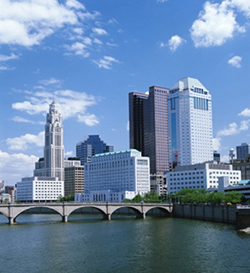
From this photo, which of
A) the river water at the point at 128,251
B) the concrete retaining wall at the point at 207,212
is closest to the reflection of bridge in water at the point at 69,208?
the concrete retaining wall at the point at 207,212

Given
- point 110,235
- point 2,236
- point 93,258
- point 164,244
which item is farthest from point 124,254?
point 2,236

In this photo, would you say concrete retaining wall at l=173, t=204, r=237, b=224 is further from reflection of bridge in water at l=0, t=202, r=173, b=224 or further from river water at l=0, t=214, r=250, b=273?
river water at l=0, t=214, r=250, b=273

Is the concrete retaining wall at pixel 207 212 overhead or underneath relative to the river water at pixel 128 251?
overhead

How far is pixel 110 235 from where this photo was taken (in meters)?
100

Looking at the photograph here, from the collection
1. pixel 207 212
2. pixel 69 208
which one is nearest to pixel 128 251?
pixel 207 212

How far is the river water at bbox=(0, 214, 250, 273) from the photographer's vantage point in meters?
62.2

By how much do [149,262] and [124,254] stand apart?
8.41 meters

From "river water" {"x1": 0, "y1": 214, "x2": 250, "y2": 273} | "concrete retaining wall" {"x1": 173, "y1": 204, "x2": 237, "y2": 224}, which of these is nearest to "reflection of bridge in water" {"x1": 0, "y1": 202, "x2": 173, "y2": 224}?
"concrete retaining wall" {"x1": 173, "y1": 204, "x2": 237, "y2": 224}

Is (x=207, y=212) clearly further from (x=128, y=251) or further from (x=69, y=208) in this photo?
(x=128, y=251)

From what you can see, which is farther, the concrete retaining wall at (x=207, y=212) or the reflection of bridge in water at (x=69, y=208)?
the reflection of bridge in water at (x=69, y=208)

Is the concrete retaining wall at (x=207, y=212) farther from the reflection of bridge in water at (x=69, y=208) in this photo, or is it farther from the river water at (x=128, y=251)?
the river water at (x=128, y=251)

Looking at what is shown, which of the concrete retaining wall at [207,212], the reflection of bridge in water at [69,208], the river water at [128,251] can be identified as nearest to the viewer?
the river water at [128,251]

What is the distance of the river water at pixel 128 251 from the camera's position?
6225 cm

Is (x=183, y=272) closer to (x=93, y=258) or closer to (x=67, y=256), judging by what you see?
(x=93, y=258)
